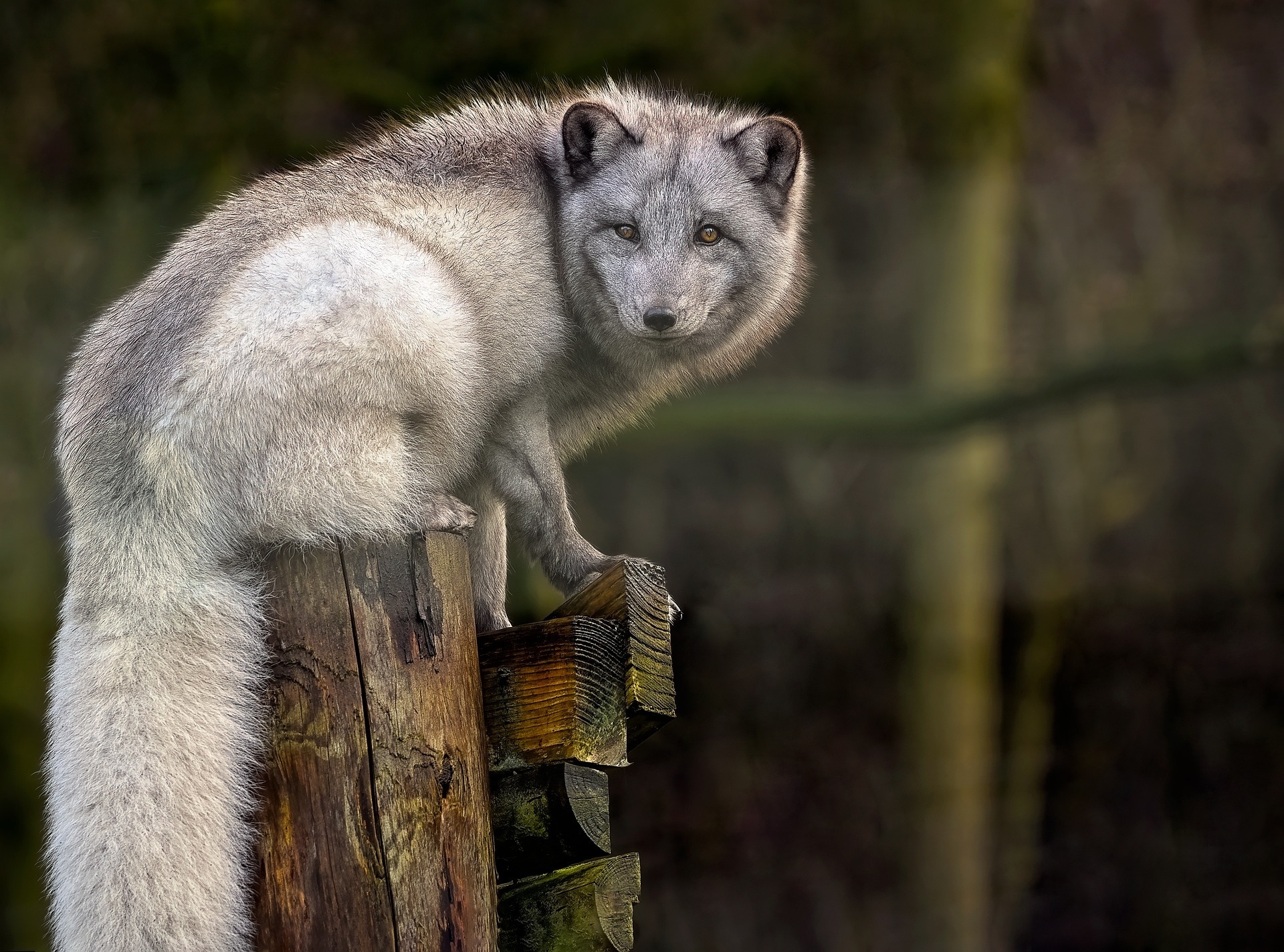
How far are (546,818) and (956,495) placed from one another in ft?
18.1

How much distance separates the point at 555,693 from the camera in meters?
3.38

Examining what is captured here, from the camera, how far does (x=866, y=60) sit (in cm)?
841

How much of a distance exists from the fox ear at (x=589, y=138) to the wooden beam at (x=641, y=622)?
4.35ft

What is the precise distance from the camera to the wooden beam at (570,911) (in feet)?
11.1

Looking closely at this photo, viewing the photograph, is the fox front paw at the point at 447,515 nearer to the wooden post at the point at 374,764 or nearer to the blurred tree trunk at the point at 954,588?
the wooden post at the point at 374,764

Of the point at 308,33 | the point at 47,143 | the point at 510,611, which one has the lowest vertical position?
the point at 510,611

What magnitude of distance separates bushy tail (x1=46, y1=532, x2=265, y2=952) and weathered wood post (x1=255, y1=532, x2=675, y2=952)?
0.08 meters

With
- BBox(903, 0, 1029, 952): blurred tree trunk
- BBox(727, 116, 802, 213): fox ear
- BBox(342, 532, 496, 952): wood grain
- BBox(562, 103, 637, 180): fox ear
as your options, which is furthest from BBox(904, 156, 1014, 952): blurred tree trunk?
BBox(342, 532, 496, 952): wood grain

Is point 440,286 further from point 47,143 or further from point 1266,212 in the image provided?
point 1266,212

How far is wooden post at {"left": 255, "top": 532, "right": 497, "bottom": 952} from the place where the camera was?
2988 millimetres

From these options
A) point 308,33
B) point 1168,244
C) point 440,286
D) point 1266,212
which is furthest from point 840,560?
point 440,286

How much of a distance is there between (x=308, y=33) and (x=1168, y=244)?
603cm

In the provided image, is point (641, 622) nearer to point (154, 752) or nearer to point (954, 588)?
point (154, 752)

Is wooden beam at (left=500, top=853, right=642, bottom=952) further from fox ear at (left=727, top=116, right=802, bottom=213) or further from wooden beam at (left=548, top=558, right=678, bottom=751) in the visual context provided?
fox ear at (left=727, top=116, right=802, bottom=213)
